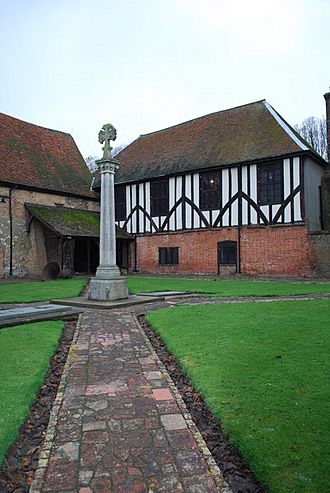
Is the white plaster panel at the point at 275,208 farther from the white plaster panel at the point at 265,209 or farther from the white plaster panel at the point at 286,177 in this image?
the white plaster panel at the point at 286,177

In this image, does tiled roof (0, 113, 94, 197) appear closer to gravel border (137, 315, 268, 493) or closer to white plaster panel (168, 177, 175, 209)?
white plaster panel (168, 177, 175, 209)

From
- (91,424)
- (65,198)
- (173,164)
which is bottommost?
(91,424)

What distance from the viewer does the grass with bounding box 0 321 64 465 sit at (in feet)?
10.7

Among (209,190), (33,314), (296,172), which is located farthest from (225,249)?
(33,314)

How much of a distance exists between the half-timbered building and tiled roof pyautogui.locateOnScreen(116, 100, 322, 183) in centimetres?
7

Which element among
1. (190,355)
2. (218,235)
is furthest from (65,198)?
(190,355)

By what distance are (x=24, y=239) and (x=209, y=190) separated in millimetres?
10773

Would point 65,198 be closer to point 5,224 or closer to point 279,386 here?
point 5,224

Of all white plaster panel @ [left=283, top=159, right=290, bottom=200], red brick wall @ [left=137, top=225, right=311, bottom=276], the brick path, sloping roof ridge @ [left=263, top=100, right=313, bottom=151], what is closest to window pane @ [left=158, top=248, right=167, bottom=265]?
red brick wall @ [left=137, top=225, right=311, bottom=276]

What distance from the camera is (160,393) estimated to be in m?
3.98

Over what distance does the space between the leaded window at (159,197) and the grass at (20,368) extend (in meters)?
16.5

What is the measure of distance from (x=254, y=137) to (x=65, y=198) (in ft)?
39.3

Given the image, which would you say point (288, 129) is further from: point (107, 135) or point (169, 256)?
point (107, 135)

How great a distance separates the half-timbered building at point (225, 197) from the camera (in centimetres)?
1891
